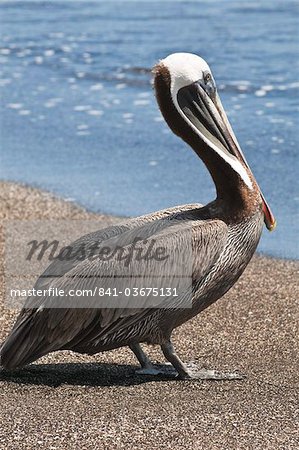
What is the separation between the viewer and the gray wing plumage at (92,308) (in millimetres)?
5648

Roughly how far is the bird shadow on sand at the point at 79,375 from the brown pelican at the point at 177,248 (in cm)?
12

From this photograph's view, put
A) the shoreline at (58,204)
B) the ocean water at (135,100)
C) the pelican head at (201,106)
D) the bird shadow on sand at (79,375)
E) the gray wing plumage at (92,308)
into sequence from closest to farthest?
1. the gray wing plumage at (92,308)
2. the bird shadow on sand at (79,375)
3. the pelican head at (201,106)
4. the shoreline at (58,204)
5. the ocean water at (135,100)

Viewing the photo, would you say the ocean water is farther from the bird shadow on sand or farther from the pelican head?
the bird shadow on sand

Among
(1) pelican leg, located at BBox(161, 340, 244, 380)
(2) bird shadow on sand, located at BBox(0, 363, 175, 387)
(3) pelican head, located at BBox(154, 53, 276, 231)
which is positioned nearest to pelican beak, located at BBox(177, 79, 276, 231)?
(3) pelican head, located at BBox(154, 53, 276, 231)

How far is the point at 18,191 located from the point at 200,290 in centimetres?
548

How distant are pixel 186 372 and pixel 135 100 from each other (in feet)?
34.7

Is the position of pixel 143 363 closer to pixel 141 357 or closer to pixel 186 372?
pixel 141 357

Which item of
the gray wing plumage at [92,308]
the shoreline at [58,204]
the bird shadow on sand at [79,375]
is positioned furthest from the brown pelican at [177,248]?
the shoreline at [58,204]

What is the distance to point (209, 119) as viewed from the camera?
246 inches

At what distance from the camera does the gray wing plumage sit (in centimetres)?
565

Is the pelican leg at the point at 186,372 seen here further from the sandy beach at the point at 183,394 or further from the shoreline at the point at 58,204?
the shoreline at the point at 58,204

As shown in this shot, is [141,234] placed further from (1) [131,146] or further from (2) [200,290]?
(1) [131,146]

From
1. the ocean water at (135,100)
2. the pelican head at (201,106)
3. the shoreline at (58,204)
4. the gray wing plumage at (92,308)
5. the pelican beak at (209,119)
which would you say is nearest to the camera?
the gray wing plumage at (92,308)

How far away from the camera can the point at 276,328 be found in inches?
277
